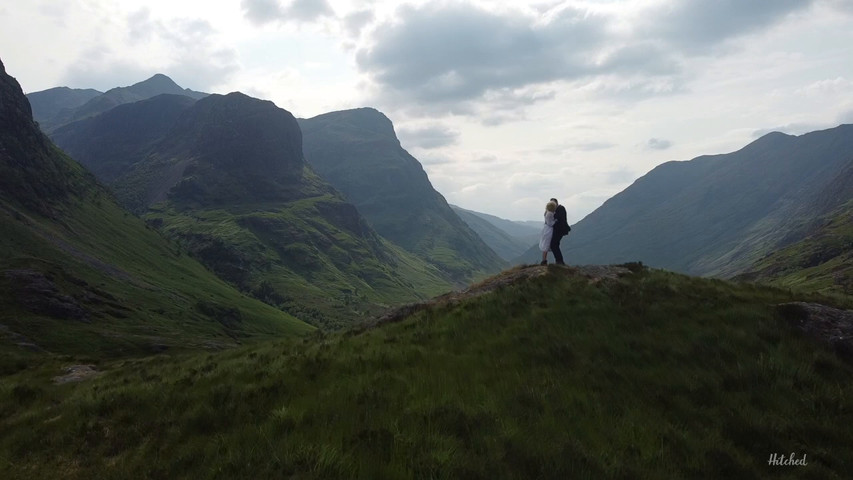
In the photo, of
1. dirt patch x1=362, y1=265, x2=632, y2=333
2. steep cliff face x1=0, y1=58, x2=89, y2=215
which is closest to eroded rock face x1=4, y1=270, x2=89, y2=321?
steep cliff face x1=0, y1=58, x2=89, y2=215

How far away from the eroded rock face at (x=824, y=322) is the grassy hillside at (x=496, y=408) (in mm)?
631

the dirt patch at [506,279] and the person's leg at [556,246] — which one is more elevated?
the person's leg at [556,246]

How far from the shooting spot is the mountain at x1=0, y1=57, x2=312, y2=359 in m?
85.4

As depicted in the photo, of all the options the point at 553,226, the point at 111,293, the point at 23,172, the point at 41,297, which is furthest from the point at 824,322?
the point at 23,172

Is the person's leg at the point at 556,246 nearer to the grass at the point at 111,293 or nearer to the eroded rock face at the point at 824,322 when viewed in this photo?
the eroded rock face at the point at 824,322

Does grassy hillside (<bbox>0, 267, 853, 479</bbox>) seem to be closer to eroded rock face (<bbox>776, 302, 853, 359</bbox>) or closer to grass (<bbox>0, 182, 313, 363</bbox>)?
eroded rock face (<bbox>776, 302, 853, 359</bbox>)

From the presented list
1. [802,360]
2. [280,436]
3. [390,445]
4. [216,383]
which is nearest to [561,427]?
[390,445]

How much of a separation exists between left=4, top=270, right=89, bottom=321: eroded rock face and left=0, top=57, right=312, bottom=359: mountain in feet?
0.53

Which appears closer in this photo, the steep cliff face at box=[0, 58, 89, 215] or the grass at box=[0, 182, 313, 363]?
the grass at box=[0, 182, 313, 363]

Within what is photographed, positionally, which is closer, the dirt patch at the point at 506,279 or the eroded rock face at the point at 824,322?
the eroded rock face at the point at 824,322

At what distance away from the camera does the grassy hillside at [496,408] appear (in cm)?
843

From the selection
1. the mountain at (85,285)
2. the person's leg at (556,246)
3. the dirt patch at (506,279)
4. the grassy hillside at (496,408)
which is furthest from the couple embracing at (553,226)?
the mountain at (85,285)

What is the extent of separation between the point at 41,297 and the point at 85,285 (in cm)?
2160

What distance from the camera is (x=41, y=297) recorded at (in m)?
92.0
